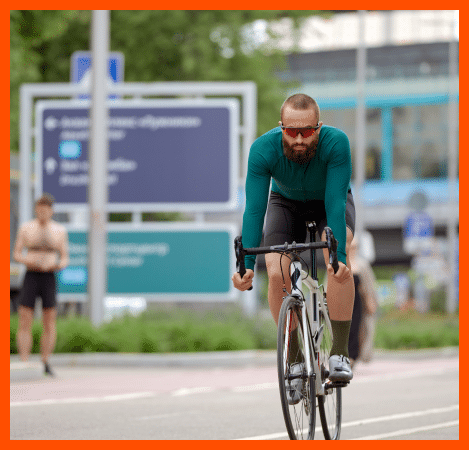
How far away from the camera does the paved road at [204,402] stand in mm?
7004

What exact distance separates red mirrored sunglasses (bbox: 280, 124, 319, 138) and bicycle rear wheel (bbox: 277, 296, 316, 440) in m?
0.84

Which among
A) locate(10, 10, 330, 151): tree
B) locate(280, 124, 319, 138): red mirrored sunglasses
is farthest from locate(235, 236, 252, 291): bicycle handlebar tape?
locate(10, 10, 330, 151): tree

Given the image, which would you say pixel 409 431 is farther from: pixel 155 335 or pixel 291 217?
pixel 155 335

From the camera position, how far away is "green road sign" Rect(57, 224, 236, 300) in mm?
17641

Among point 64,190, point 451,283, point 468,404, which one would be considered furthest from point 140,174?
point 451,283

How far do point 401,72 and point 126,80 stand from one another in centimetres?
3417

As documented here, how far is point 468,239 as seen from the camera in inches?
202

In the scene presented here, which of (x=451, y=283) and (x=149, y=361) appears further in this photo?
(x=451, y=283)

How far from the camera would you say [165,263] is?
1781 centimetres

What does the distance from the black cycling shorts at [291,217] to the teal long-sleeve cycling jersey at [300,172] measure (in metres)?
0.24

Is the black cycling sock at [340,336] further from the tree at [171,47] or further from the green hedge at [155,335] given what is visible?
the tree at [171,47]

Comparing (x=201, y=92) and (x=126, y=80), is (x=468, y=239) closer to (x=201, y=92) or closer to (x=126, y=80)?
(x=201, y=92)

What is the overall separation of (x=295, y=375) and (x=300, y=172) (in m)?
1.04

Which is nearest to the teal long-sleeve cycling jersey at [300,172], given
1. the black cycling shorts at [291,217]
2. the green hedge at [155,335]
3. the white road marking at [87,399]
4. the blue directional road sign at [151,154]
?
the black cycling shorts at [291,217]
